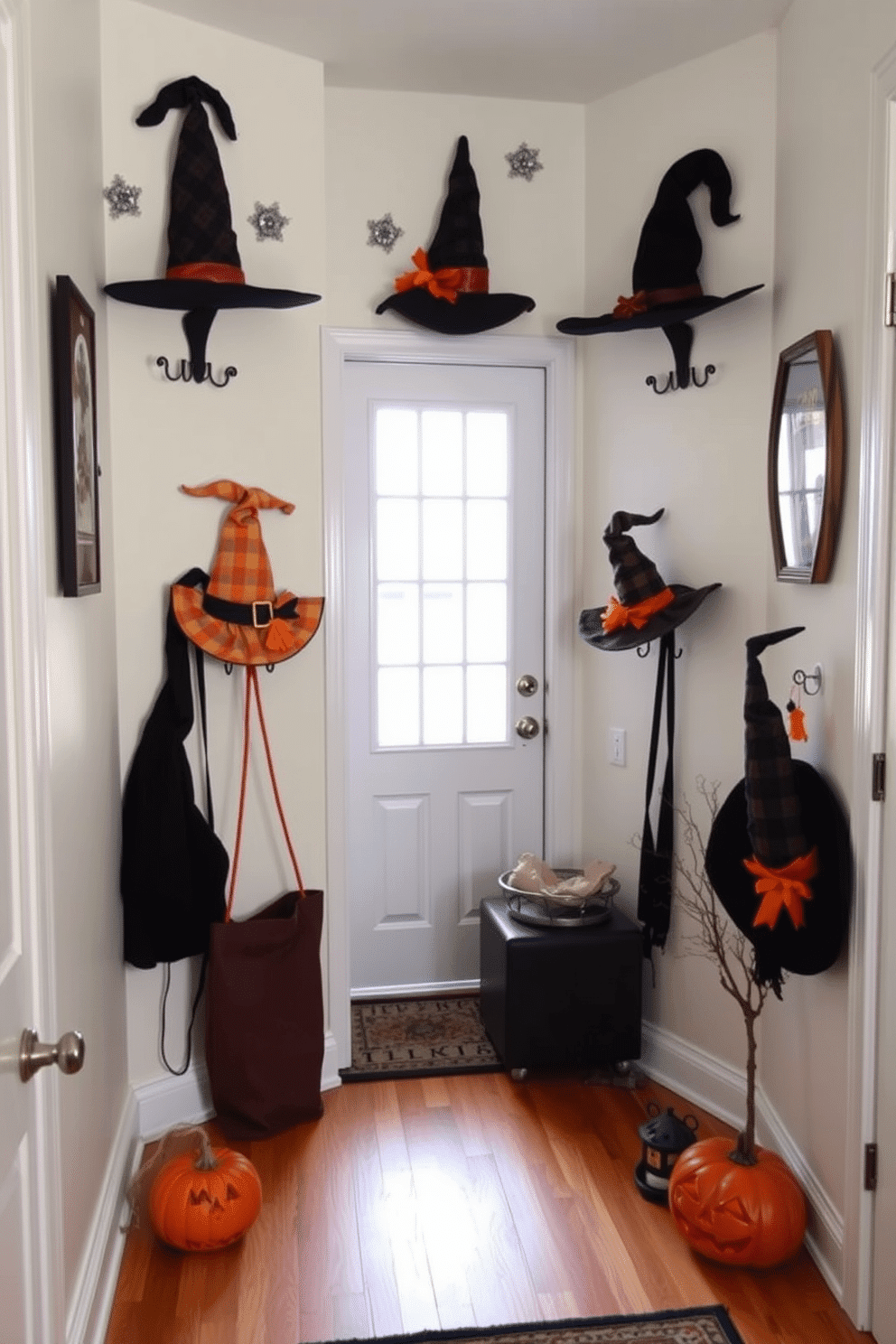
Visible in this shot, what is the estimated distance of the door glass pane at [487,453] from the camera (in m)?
3.49

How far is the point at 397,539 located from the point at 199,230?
1.09 metres

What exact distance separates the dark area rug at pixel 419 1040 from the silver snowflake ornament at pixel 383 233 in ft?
7.19

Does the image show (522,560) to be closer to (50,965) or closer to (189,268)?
(189,268)

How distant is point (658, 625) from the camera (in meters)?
2.93

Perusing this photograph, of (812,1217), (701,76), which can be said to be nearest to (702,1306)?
(812,1217)

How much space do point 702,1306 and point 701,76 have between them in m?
2.76

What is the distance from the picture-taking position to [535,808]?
365 cm

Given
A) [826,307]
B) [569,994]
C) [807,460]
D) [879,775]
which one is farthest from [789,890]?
[826,307]

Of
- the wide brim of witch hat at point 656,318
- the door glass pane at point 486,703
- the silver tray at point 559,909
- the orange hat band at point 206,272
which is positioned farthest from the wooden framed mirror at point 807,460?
the orange hat band at point 206,272

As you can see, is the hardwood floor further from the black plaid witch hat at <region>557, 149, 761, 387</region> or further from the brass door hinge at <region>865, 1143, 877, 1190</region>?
the black plaid witch hat at <region>557, 149, 761, 387</region>

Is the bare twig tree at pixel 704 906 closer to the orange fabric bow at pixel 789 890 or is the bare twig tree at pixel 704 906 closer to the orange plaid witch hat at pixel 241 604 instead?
the orange fabric bow at pixel 789 890

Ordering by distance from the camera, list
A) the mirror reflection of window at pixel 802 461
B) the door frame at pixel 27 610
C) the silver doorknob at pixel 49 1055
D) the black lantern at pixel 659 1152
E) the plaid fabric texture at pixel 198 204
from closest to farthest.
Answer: the silver doorknob at pixel 49 1055 → the door frame at pixel 27 610 → the mirror reflection of window at pixel 802 461 → the black lantern at pixel 659 1152 → the plaid fabric texture at pixel 198 204

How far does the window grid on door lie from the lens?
3.48 metres

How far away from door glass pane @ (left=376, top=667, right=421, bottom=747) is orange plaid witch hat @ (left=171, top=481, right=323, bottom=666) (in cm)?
64
